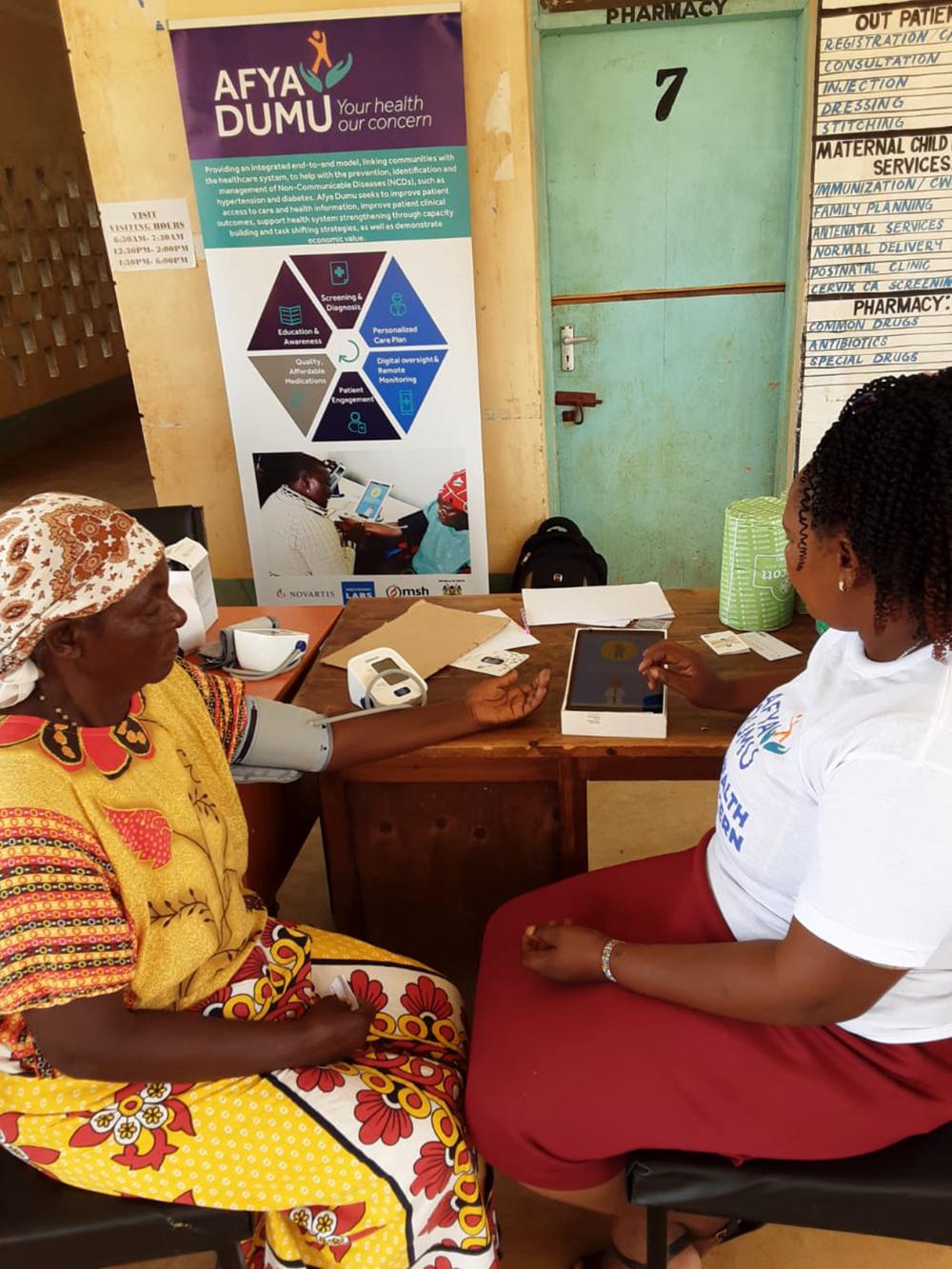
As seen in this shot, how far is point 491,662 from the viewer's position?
73.2 inches

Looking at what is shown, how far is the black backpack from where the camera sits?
11.9ft

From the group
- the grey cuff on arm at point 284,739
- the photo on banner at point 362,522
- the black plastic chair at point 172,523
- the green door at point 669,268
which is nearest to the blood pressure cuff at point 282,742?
the grey cuff on arm at point 284,739

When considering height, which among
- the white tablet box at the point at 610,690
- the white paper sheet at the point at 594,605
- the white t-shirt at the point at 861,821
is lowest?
the white tablet box at the point at 610,690

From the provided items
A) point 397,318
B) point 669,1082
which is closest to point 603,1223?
point 669,1082

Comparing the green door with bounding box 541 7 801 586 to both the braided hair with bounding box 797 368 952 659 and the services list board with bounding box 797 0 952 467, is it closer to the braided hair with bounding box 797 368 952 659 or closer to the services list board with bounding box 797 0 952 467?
the services list board with bounding box 797 0 952 467

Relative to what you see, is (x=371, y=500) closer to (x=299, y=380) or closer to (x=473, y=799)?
(x=299, y=380)

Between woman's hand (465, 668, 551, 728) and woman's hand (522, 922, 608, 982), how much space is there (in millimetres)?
417

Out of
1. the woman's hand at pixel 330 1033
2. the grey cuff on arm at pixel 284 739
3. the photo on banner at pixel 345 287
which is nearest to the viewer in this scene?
the woman's hand at pixel 330 1033

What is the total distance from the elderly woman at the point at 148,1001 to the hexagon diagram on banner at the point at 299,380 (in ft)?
7.94

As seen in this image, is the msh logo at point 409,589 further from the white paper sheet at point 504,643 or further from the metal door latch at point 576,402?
the white paper sheet at point 504,643

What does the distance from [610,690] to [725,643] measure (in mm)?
289

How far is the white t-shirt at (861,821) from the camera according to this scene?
93 cm

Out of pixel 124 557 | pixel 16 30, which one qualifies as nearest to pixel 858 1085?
pixel 124 557

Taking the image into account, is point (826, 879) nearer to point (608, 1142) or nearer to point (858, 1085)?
point (858, 1085)
